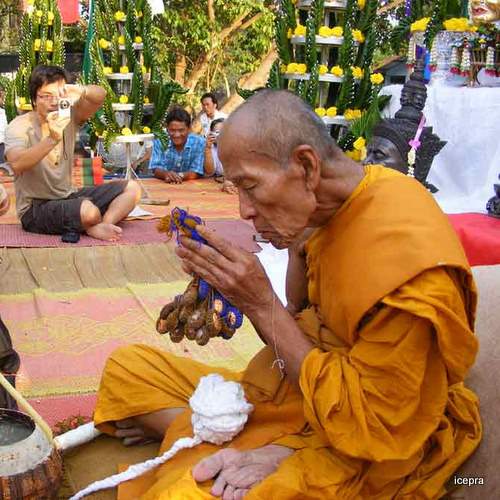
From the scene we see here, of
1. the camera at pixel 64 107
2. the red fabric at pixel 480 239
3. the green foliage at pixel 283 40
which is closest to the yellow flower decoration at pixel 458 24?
the green foliage at pixel 283 40

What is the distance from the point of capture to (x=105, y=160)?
893 cm

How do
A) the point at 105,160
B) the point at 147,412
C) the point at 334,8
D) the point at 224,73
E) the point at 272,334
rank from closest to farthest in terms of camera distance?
the point at 272,334 → the point at 147,412 → the point at 334,8 → the point at 105,160 → the point at 224,73

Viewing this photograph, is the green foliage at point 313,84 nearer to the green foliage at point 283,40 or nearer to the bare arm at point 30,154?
the green foliage at point 283,40

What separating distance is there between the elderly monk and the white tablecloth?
2644 millimetres

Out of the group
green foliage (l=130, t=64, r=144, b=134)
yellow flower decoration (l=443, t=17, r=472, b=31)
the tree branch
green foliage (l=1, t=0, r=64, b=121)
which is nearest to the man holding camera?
green foliage (l=130, t=64, r=144, b=134)

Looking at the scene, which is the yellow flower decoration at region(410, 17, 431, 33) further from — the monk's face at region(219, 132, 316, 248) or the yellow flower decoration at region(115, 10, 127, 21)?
the monk's face at region(219, 132, 316, 248)

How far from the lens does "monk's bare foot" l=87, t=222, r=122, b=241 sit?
5.54 metres

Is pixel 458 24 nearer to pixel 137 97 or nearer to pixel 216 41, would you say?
pixel 137 97

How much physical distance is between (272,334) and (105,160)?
24.8 feet

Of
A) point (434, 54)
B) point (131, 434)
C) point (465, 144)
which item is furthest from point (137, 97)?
point (131, 434)

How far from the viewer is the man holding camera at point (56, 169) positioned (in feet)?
16.6

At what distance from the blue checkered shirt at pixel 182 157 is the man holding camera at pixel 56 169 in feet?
8.30

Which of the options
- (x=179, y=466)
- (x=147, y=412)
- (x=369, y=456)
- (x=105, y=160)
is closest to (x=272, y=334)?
(x=369, y=456)

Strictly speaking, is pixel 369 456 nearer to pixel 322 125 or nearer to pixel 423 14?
pixel 322 125
